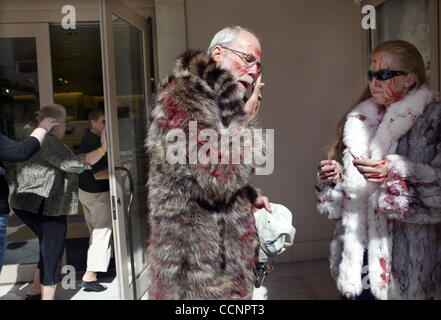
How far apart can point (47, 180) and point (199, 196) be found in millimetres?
2038

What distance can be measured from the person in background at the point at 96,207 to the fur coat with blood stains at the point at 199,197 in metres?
2.04

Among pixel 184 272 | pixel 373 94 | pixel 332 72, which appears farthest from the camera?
pixel 332 72

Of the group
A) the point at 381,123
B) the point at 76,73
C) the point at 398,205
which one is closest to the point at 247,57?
the point at 381,123

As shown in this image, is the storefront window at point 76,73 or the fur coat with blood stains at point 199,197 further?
the storefront window at point 76,73

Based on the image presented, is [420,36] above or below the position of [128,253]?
above

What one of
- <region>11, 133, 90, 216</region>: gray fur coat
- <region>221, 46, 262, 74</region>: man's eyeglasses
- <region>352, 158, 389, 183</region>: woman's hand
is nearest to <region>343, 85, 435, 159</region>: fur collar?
<region>352, 158, 389, 183</region>: woman's hand

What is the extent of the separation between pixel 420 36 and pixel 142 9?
245 centimetres

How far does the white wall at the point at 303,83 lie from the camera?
337 cm

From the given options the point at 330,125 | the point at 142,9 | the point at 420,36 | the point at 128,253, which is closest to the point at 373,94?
the point at 420,36

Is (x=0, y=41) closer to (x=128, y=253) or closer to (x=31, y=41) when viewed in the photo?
(x=31, y=41)

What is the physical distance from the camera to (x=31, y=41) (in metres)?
3.49

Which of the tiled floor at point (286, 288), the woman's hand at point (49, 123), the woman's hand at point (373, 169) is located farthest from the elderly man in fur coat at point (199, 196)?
the tiled floor at point (286, 288)

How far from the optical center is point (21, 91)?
3578 millimetres

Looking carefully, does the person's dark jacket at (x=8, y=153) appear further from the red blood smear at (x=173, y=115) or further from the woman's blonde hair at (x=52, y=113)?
the red blood smear at (x=173, y=115)
